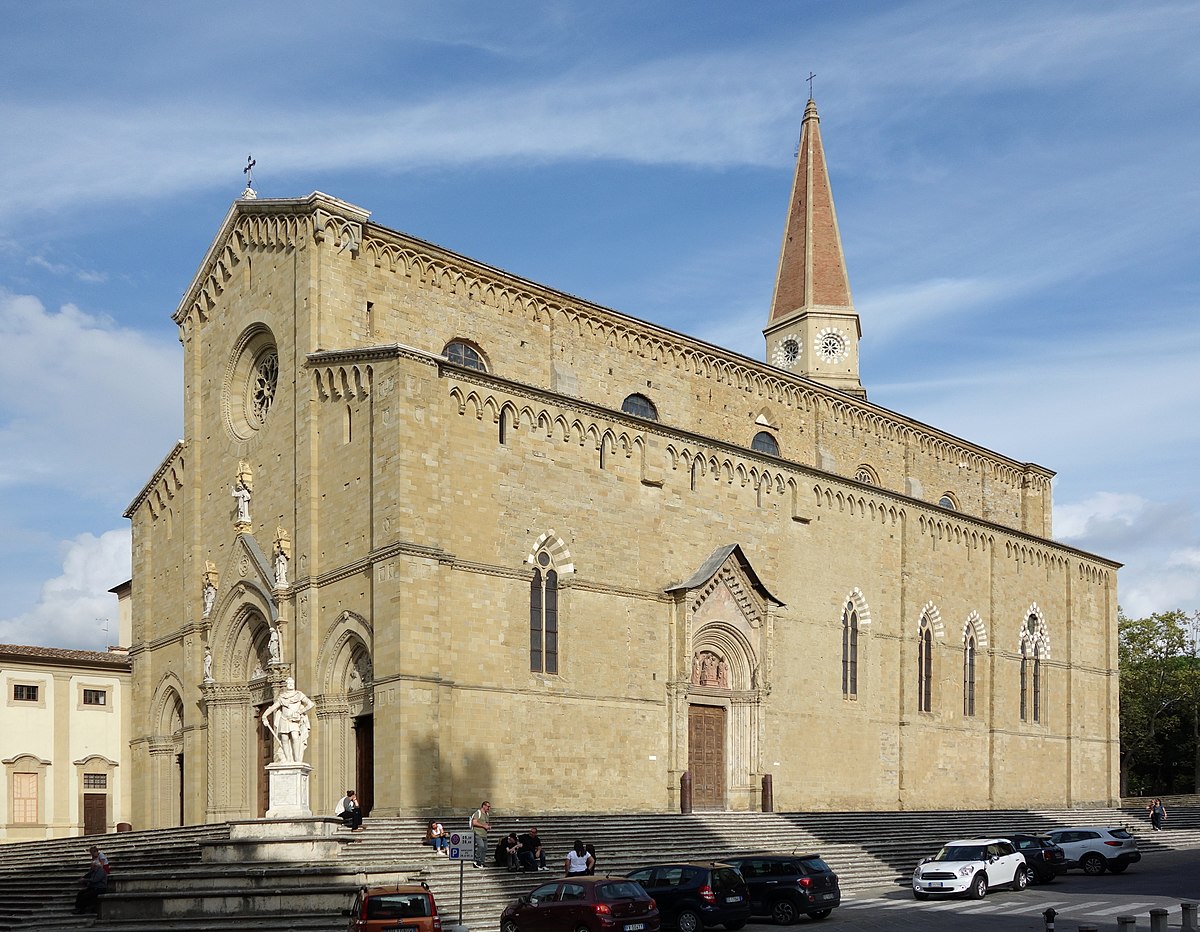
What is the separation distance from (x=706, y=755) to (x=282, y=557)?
12.1 meters

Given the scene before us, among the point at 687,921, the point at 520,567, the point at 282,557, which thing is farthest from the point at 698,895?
the point at 282,557

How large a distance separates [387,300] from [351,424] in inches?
154

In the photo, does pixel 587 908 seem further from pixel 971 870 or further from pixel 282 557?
pixel 282 557

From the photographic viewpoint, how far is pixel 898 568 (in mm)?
41719

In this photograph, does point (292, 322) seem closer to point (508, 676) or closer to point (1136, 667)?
point (508, 676)

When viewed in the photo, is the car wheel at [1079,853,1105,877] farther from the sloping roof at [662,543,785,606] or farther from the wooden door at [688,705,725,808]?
the sloping roof at [662,543,785,606]

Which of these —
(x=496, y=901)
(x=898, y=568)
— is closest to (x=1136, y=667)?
(x=898, y=568)

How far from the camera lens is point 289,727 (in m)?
25.9

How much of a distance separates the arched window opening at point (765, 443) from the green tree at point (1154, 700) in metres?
32.1

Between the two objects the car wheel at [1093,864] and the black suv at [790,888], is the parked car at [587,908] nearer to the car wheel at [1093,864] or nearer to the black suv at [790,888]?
the black suv at [790,888]

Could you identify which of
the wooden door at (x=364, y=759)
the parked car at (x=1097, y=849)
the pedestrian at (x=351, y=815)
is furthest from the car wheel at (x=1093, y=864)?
the pedestrian at (x=351, y=815)

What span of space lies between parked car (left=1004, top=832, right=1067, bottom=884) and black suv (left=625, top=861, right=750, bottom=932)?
9.89 meters

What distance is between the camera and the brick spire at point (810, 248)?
165 ft

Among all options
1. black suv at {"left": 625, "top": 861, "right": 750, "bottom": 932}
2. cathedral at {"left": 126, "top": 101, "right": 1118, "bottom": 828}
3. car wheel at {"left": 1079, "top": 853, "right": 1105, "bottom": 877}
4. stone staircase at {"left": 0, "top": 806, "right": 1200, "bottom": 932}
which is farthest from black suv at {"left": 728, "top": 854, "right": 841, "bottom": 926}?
car wheel at {"left": 1079, "top": 853, "right": 1105, "bottom": 877}
